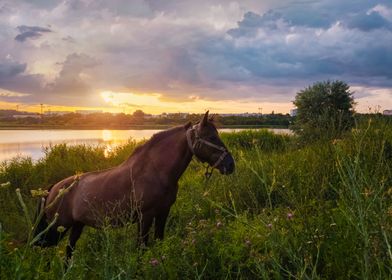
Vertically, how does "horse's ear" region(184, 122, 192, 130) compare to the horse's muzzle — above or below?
above

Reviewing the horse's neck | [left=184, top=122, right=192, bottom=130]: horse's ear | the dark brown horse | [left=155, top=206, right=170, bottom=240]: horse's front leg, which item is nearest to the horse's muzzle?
the dark brown horse

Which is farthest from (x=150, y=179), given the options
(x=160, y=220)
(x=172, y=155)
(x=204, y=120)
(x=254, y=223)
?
(x=254, y=223)

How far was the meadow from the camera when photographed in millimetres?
2449

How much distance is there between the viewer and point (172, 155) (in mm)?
6086

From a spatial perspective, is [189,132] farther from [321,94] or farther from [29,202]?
[321,94]

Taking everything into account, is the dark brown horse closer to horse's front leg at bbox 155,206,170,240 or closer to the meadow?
horse's front leg at bbox 155,206,170,240

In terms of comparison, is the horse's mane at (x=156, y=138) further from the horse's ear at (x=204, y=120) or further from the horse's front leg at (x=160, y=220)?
the horse's front leg at (x=160, y=220)

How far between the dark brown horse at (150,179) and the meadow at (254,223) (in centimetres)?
43

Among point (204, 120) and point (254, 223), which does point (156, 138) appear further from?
point (254, 223)

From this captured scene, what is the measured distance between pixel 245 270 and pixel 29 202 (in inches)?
342

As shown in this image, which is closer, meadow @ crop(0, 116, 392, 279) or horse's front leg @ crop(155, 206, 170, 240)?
meadow @ crop(0, 116, 392, 279)

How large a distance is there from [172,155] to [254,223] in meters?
1.56

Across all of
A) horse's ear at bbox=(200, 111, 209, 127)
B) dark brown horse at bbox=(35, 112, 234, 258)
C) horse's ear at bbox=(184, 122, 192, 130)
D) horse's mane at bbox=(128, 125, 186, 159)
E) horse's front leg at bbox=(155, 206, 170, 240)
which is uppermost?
horse's ear at bbox=(200, 111, 209, 127)

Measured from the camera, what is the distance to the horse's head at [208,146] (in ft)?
20.1
